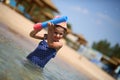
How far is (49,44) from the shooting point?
171 inches

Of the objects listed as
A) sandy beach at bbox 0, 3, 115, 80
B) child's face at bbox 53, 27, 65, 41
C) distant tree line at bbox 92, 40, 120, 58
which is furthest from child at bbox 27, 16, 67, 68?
distant tree line at bbox 92, 40, 120, 58

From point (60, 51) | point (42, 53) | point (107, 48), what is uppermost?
point (107, 48)

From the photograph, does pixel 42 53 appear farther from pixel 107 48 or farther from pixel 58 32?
pixel 107 48

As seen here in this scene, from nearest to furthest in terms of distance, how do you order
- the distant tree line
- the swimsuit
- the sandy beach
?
the swimsuit
the sandy beach
the distant tree line

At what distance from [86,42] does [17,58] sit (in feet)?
98.8

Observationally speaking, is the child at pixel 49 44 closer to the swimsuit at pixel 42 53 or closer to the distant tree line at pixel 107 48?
the swimsuit at pixel 42 53

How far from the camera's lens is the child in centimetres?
421

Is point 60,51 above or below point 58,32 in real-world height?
above

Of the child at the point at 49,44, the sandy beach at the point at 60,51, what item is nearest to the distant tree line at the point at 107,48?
the sandy beach at the point at 60,51

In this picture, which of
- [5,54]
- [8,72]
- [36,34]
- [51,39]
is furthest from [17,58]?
[8,72]

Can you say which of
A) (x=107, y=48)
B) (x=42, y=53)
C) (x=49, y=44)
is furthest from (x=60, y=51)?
(x=107, y=48)

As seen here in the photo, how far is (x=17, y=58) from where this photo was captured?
487cm

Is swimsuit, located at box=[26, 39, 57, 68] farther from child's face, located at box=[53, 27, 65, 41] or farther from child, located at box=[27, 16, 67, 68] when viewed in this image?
child's face, located at box=[53, 27, 65, 41]

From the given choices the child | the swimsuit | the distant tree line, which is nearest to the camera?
the child
